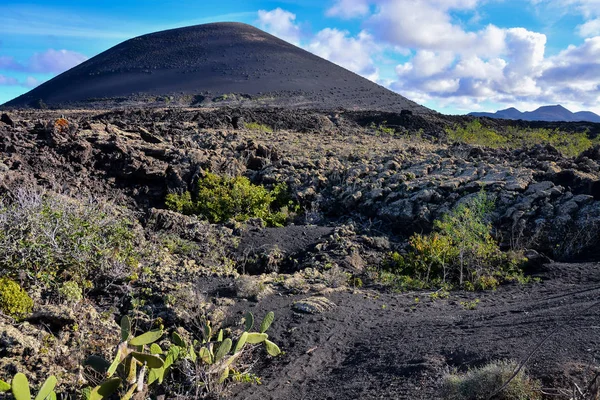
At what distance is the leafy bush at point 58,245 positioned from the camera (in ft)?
16.2

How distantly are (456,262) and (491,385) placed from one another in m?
3.40

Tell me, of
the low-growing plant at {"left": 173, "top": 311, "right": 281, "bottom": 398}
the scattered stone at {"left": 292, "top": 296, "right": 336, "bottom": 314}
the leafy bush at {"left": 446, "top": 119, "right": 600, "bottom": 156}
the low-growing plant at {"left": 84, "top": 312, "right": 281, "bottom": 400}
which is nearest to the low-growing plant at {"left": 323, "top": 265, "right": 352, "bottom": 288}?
the scattered stone at {"left": 292, "top": 296, "right": 336, "bottom": 314}

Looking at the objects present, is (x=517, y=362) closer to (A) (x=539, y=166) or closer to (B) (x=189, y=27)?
(A) (x=539, y=166)

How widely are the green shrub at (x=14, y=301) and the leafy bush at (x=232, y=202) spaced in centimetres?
469

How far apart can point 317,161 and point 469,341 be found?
28.4 feet

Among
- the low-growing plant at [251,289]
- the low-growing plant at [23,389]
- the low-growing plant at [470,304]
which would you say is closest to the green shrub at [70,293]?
the low-growing plant at [251,289]

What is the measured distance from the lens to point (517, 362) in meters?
3.57

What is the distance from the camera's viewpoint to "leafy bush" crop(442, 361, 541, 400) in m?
3.17

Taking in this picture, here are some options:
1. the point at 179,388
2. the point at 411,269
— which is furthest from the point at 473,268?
the point at 179,388

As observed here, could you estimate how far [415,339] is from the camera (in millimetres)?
4402

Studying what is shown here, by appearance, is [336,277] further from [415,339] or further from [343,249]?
[415,339]

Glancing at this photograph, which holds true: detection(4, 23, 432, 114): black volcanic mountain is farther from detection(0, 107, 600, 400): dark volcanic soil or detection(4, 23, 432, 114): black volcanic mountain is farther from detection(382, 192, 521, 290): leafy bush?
detection(382, 192, 521, 290): leafy bush

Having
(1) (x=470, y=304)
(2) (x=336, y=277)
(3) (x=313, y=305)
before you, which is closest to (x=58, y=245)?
(3) (x=313, y=305)

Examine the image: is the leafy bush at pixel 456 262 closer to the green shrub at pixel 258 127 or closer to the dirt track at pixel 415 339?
the dirt track at pixel 415 339
